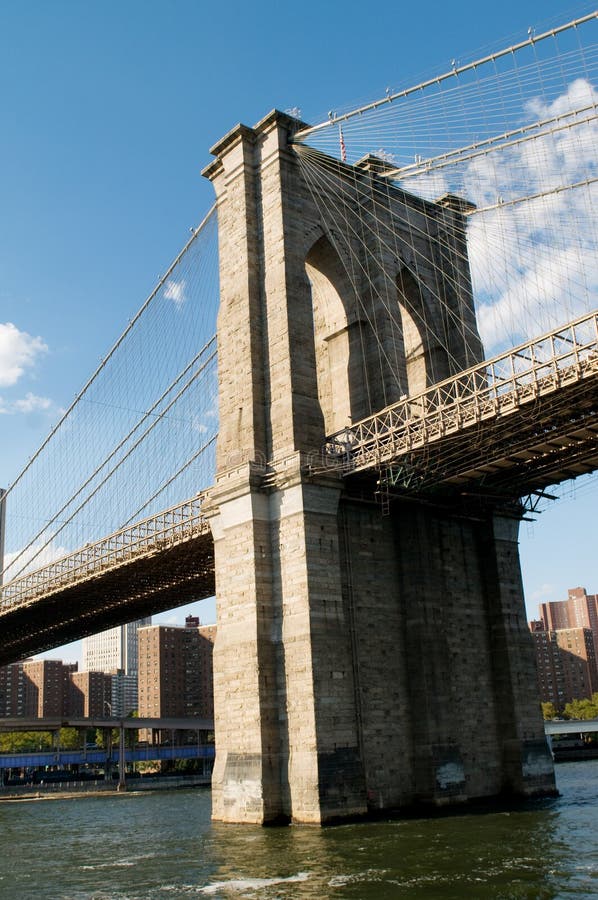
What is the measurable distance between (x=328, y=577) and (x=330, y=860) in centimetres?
1122

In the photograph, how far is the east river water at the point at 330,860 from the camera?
18469 mm

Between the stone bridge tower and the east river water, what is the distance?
94.7 inches

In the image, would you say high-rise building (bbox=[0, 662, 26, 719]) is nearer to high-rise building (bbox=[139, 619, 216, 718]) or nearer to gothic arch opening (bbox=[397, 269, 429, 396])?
high-rise building (bbox=[139, 619, 216, 718])

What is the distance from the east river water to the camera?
18.5 meters

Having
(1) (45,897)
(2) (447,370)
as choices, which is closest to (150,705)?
(2) (447,370)

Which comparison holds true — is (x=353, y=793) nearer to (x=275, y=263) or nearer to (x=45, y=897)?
(x=45, y=897)

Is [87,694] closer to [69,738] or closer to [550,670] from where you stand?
[69,738]

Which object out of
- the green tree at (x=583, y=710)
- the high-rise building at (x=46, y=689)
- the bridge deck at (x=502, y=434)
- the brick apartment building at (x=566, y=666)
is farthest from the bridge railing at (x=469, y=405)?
the high-rise building at (x=46, y=689)

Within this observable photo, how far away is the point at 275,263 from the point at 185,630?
11836cm

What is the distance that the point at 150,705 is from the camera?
144 metres

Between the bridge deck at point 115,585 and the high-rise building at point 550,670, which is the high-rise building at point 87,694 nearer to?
the high-rise building at point 550,670

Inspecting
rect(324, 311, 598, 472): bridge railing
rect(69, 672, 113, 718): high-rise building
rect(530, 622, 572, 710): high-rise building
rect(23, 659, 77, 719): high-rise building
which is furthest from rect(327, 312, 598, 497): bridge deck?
rect(69, 672, 113, 718): high-rise building

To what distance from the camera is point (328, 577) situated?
31859 mm

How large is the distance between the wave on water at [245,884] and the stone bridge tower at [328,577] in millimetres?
9082
